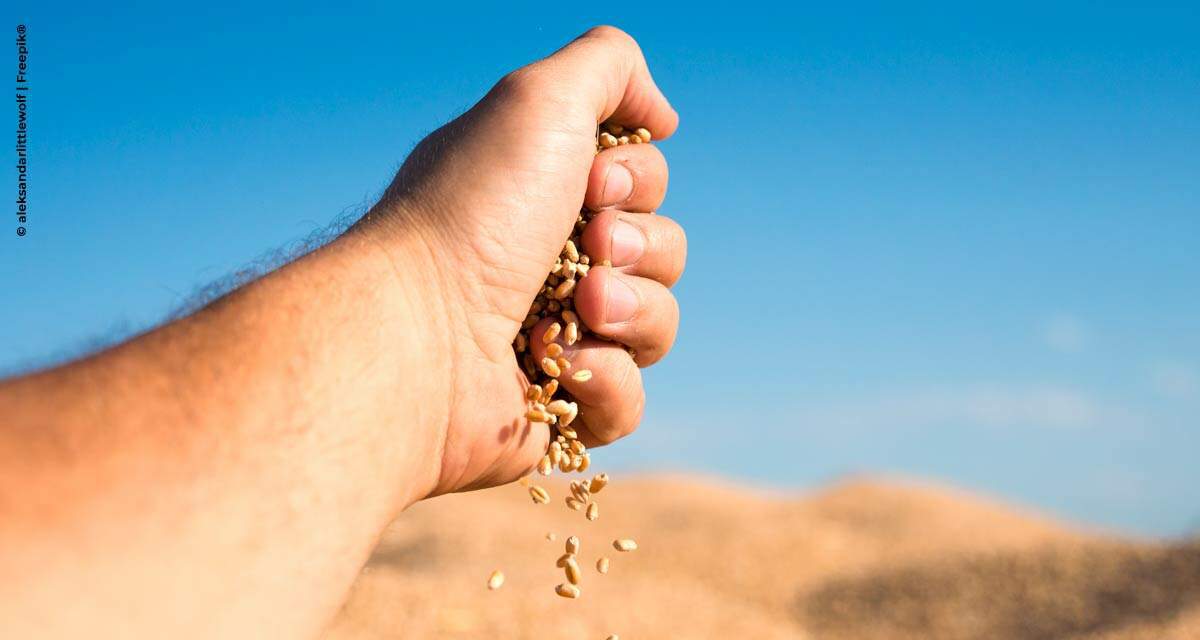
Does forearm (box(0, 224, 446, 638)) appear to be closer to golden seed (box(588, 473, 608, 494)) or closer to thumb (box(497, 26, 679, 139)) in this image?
golden seed (box(588, 473, 608, 494))

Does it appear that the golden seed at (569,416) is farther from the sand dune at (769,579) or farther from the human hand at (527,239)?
the sand dune at (769,579)

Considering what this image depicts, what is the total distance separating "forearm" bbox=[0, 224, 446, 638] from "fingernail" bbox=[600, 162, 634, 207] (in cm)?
65

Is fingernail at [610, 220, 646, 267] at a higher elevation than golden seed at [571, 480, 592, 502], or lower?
higher

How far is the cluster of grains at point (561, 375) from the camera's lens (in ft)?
6.73

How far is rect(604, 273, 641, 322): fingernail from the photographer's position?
6.90ft

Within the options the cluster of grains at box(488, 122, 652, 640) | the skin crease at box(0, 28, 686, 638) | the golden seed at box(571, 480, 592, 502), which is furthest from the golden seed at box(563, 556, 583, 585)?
the skin crease at box(0, 28, 686, 638)

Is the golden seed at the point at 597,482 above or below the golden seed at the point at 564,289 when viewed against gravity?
below

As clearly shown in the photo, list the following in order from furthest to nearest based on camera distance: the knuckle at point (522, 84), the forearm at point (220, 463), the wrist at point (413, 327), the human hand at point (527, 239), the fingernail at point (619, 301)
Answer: the fingernail at point (619, 301)
the knuckle at point (522, 84)
the human hand at point (527, 239)
the wrist at point (413, 327)
the forearm at point (220, 463)

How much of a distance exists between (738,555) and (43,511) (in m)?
6.10

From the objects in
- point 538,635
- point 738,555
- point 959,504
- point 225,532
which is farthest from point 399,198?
point 959,504

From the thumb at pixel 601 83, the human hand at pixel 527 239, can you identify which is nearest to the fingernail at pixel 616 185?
the human hand at pixel 527 239

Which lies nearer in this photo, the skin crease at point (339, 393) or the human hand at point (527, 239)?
the skin crease at point (339, 393)

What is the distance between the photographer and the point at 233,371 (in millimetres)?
1362

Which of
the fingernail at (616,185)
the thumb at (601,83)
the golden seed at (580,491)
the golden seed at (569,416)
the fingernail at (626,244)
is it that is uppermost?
the thumb at (601,83)
